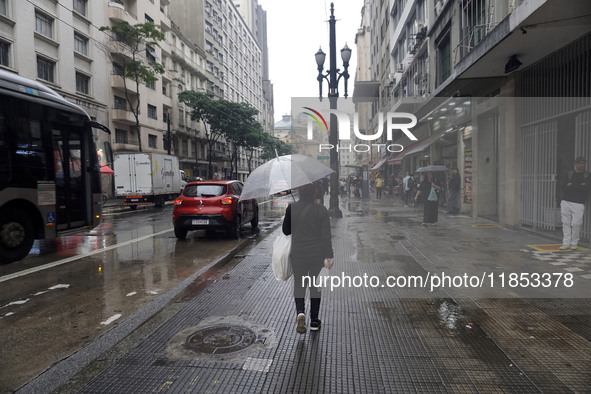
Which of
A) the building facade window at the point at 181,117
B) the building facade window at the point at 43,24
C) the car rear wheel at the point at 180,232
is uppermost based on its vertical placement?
the building facade window at the point at 43,24

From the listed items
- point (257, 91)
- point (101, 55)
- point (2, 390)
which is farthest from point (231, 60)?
point (2, 390)

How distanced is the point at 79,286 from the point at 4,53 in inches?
867

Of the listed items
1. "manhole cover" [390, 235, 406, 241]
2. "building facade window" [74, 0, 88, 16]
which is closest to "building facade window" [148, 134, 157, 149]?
"building facade window" [74, 0, 88, 16]

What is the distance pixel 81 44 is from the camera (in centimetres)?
2800

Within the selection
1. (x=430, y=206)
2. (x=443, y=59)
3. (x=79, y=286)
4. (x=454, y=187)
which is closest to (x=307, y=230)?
(x=79, y=286)

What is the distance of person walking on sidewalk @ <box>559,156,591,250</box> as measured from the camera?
7160 millimetres

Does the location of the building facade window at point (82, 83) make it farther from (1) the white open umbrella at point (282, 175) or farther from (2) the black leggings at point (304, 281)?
(2) the black leggings at point (304, 281)

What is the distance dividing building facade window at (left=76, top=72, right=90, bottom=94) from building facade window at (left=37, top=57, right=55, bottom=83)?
2367 millimetres

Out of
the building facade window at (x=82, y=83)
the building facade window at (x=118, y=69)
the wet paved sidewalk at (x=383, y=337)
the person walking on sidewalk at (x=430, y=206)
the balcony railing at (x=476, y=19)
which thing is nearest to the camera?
the wet paved sidewalk at (x=383, y=337)

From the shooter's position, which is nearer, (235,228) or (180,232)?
(180,232)

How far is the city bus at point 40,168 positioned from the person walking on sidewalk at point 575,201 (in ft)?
32.5

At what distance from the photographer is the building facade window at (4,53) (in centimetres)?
2123

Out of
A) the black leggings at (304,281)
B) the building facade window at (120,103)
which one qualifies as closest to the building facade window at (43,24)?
the building facade window at (120,103)

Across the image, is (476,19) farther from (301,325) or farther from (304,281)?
(301,325)
